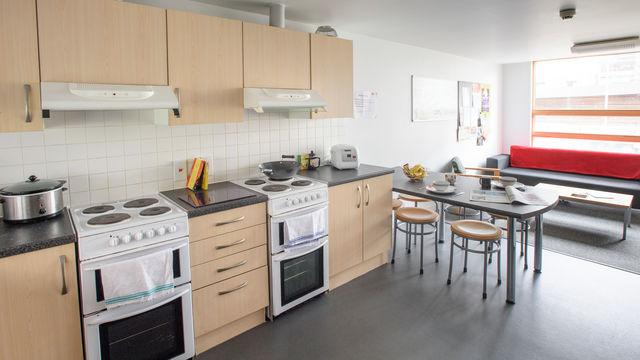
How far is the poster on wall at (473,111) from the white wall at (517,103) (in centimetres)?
61

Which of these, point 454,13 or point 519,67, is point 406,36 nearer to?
point 454,13

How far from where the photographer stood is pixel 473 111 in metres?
5.86

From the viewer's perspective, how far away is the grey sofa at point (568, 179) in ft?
15.9

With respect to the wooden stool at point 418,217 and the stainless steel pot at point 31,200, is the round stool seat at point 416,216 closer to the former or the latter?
the wooden stool at point 418,217

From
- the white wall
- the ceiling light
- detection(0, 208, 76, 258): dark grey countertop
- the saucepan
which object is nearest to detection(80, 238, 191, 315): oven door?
detection(0, 208, 76, 258): dark grey countertop

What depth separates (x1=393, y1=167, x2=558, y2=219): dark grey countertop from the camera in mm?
2518

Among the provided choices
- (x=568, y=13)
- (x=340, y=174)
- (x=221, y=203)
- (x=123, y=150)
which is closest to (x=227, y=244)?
(x=221, y=203)

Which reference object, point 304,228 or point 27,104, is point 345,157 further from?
point 27,104

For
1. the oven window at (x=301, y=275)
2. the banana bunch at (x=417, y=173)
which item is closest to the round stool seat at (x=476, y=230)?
the banana bunch at (x=417, y=173)

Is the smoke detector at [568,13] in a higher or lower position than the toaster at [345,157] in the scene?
higher

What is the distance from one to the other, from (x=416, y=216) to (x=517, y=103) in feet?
14.5

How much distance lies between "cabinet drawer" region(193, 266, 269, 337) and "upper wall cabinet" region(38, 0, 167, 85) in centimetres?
130

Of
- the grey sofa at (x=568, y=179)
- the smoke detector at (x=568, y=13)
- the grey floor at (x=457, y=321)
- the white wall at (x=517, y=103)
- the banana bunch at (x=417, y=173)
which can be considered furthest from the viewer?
the white wall at (x=517, y=103)

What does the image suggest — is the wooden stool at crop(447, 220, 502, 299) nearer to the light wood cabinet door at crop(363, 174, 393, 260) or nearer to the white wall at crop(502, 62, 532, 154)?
the light wood cabinet door at crop(363, 174, 393, 260)
